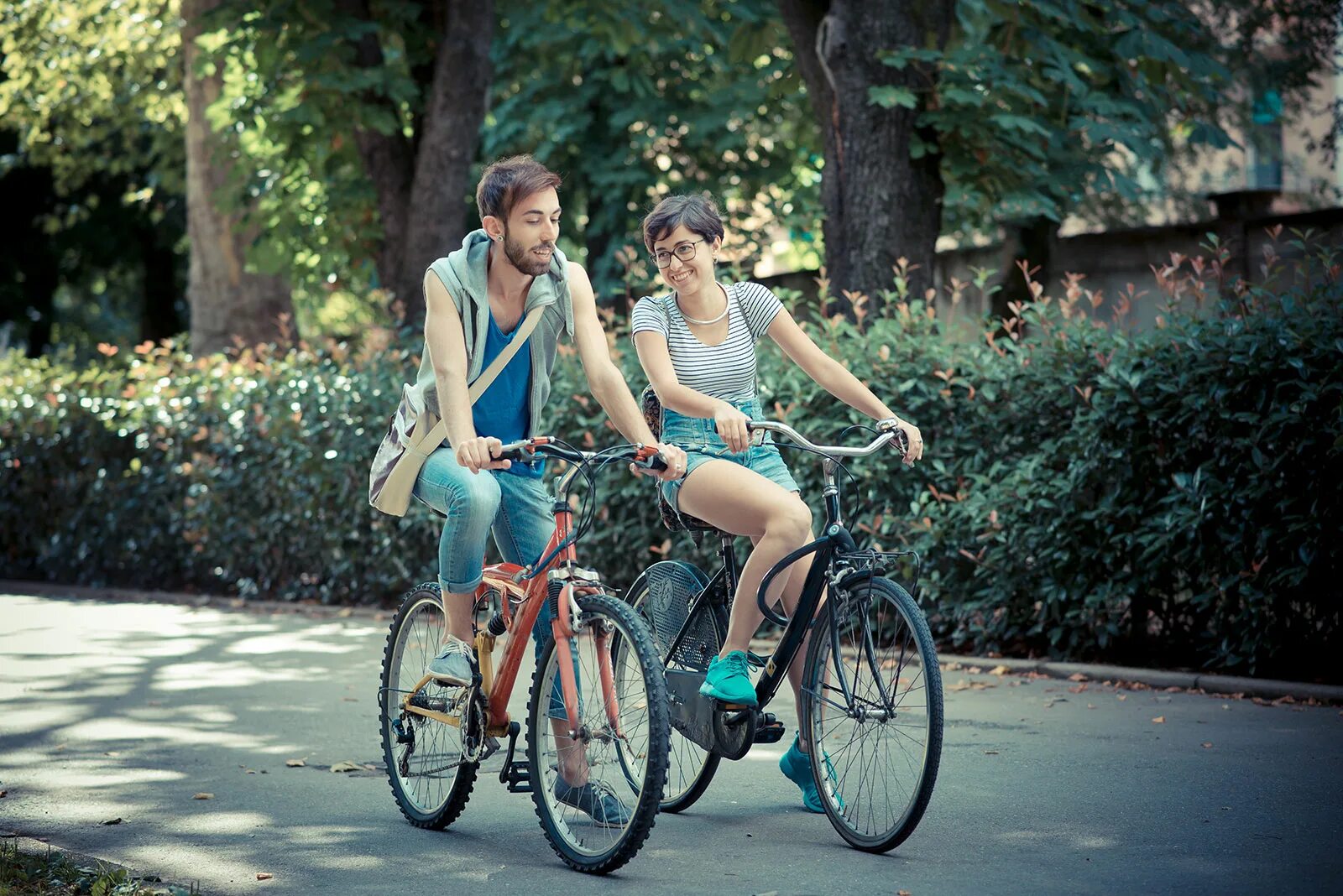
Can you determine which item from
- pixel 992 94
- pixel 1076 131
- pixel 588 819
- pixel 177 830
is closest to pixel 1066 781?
pixel 588 819

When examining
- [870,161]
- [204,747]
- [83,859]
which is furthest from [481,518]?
[870,161]

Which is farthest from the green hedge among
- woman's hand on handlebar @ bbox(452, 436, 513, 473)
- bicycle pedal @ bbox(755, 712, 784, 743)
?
woman's hand on handlebar @ bbox(452, 436, 513, 473)

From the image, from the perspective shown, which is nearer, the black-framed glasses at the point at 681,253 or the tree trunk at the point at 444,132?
the black-framed glasses at the point at 681,253

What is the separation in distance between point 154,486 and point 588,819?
10.9 metres

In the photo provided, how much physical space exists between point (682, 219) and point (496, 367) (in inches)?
31.4

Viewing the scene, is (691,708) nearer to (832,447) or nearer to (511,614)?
(511,614)

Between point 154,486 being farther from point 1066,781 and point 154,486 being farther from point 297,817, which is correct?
point 1066,781

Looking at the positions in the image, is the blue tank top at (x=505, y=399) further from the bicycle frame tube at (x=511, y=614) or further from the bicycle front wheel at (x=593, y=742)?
the bicycle front wheel at (x=593, y=742)

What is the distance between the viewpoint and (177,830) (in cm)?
560

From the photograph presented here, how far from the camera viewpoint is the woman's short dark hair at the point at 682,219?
18.0ft

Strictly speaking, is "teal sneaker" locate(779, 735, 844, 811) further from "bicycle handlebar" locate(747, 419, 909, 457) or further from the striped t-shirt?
the striped t-shirt

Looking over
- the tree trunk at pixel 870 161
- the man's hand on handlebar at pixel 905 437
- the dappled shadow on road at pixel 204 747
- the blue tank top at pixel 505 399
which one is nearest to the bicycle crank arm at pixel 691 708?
the dappled shadow on road at pixel 204 747

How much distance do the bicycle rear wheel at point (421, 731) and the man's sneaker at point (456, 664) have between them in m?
0.07

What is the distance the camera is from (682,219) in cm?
546
